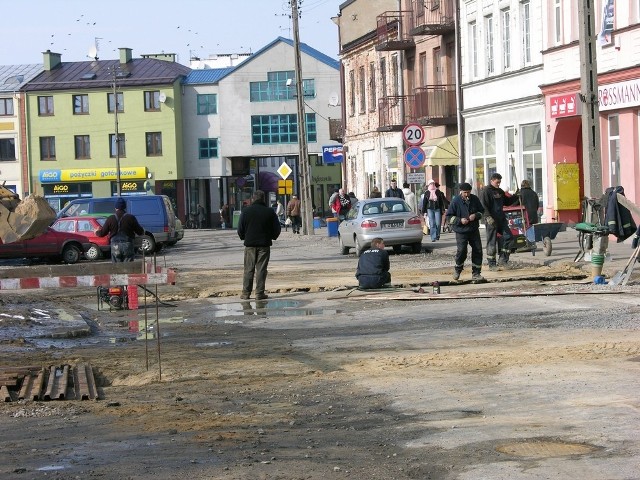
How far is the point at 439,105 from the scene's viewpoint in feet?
153

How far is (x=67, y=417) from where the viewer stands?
9977 millimetres

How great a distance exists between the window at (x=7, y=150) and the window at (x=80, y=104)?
16.4 feet

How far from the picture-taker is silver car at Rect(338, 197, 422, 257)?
1266 inches

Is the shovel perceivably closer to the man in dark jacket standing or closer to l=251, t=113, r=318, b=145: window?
the man in dark jacket standing

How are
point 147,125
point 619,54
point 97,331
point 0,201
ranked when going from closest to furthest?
point 0,201
point 97,331
point 619,54
point 147,125

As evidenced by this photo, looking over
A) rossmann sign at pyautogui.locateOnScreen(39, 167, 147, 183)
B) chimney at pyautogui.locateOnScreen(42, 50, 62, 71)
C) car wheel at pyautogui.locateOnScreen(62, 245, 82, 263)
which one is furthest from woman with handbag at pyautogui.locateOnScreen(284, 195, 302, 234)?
chimney at pyautogui.locateOnScreen(42, 50, 62, 71)

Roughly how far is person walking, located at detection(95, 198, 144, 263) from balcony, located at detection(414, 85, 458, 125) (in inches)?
983

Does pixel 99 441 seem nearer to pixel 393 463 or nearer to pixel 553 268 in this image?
pixel 393 463

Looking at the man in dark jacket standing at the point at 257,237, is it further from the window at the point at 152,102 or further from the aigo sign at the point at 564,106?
the window at the point at 152,102

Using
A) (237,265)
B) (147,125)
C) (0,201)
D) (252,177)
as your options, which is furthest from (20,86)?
(0,201)

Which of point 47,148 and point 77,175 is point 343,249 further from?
point 47,148

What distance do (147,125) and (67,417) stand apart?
7886cm

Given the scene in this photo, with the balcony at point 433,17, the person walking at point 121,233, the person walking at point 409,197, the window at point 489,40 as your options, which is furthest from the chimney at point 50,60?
the person walking at point 121,233

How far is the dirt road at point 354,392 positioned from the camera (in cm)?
779
